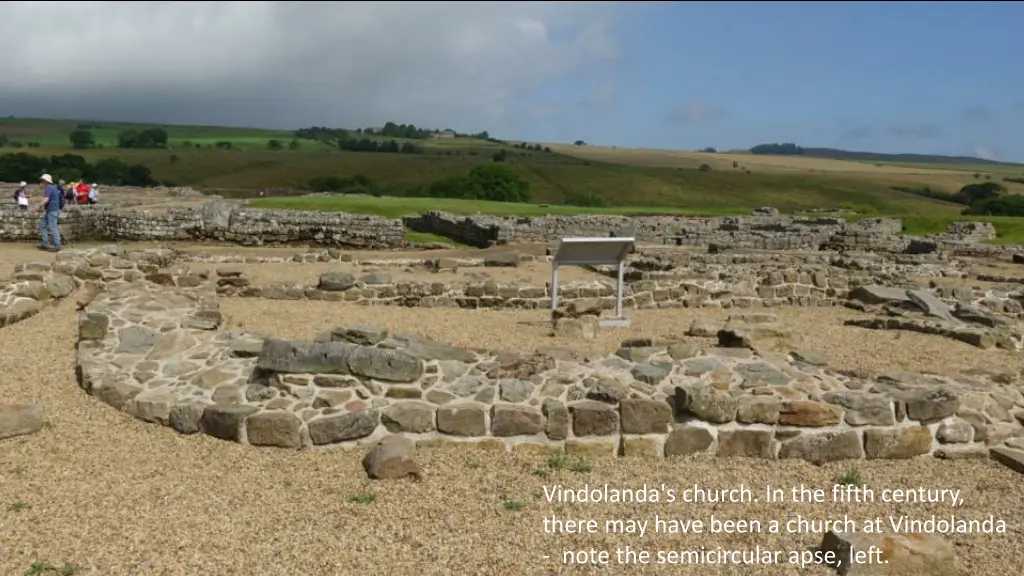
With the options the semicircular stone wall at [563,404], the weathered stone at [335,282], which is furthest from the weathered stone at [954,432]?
the weathered stone at [335,282]

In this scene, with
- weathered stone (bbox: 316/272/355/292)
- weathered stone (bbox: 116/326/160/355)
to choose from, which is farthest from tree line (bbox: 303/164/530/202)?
weathered stone (bbox: 116/326/160/355)

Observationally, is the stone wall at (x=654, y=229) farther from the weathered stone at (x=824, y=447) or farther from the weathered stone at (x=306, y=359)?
the weathered stone at (x=306, y=359)

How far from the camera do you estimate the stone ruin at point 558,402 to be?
23.3 ft

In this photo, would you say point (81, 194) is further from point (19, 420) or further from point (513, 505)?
point (513, 505)

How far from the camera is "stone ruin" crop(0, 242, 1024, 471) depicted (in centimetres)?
710

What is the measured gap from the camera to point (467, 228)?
29641mm

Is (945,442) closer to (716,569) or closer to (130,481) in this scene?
(716,569)

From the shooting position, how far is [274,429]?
7047 millimetres

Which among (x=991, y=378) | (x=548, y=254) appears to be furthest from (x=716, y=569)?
(x=548, y=254)

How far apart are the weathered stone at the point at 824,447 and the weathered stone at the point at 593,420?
164 centimetres

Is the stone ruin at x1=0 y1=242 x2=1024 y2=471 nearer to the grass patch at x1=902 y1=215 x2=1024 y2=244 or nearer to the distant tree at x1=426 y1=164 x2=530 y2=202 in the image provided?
the grass patch at x1=902 y1=215 x2=1024 y2=244

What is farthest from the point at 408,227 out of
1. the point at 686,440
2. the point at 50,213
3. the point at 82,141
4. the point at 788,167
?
the point at 788,167

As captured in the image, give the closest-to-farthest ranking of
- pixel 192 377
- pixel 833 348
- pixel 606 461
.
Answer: pixel 606 461 < pixel 192 377 < pixel 833 348

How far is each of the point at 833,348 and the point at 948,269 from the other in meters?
11.9
